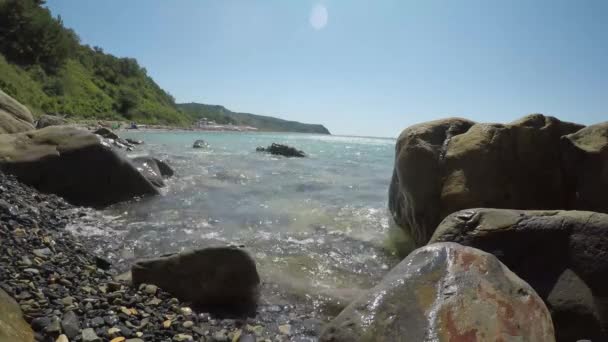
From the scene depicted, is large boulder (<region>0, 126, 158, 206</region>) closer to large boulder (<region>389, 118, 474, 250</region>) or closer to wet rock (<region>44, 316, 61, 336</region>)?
wet rock (<region>44, 316, 61, 336</region>)

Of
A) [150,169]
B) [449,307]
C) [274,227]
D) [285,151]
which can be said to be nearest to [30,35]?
[285,151]

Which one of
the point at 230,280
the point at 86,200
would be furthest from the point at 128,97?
the point at 230,280

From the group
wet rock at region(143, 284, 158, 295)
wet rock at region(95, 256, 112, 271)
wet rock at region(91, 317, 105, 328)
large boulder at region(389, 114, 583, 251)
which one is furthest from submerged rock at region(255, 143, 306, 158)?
wet rock at region(91, 317, 105, 328)

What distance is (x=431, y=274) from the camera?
2.88 metres

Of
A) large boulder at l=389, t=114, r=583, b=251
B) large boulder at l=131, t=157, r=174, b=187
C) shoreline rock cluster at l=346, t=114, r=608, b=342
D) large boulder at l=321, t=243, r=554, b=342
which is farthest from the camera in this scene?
large boulder at l=131, t=157, r=174, b=187

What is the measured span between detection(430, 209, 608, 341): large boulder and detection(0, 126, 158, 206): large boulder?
7317mm

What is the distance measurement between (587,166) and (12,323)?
7141 mm

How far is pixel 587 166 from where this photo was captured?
548 cm

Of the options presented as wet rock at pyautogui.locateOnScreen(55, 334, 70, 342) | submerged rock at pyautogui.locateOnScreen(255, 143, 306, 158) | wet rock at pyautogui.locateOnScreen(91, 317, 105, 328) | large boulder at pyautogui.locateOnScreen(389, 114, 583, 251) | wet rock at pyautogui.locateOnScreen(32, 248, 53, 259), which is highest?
large boulder at pyautogui.locateOnScreen(389, 114, 583, 251)

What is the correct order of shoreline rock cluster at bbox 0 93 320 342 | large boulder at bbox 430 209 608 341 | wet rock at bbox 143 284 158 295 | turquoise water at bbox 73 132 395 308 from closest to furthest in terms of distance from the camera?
1. shoreline rock cluster at bbox 0 93 320 342
2. large boulder at bbox 430 209 608 341
3. wet rock at bbox 143 284 158 295
4. turquoise water at bbox 73 132 395 308

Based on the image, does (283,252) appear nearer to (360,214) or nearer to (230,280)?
(230,280)

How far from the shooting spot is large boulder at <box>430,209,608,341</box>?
3.36 m

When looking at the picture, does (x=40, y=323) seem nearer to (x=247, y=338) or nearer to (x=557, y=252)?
(x=247, y=338)

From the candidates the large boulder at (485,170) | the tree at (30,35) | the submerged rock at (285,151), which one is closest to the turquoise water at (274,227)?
the large boulder at (485,170)
